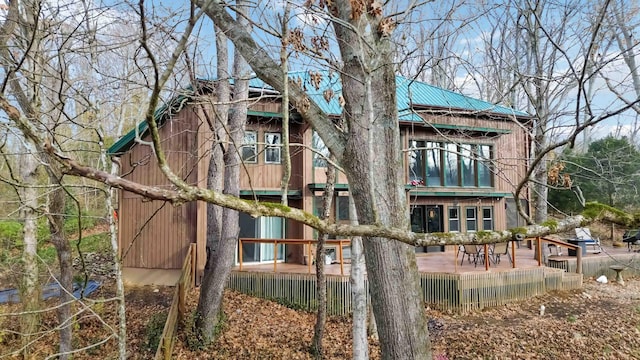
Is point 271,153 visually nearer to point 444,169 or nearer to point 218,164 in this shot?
point 218,164

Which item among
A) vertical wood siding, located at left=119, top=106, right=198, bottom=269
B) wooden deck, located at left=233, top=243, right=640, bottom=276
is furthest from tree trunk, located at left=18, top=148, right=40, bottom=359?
wooden deck, located at left=233, top=243, right=640, bottom=276

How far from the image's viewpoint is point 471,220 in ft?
51.4

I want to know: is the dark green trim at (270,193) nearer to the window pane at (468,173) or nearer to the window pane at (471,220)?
the window pane at (468,173)

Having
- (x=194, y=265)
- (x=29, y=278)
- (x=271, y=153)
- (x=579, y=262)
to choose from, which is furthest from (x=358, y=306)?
(x=579, y=262)

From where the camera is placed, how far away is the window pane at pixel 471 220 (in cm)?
1562

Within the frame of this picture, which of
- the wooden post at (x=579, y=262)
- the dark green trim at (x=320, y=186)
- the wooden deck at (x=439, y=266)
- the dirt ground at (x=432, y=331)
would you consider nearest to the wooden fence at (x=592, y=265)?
the wooden deck at (x=439, y=266)

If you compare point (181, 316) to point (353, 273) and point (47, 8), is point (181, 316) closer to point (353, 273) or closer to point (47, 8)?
point (353, 273)

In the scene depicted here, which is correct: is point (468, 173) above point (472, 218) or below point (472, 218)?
above

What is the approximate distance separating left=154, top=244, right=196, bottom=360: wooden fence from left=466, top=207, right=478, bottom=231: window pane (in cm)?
1050

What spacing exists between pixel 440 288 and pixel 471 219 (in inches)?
274

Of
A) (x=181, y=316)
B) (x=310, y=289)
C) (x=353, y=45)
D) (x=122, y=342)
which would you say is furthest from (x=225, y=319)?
(x=353, y=45)

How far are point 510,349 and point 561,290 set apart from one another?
190 inches

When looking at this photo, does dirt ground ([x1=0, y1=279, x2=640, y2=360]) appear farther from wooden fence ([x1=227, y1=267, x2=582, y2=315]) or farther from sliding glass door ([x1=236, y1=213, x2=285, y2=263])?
sliding glass door ([x1=236, y1=213, x2=285, y2=263])

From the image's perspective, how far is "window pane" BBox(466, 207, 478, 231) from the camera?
1562cm
